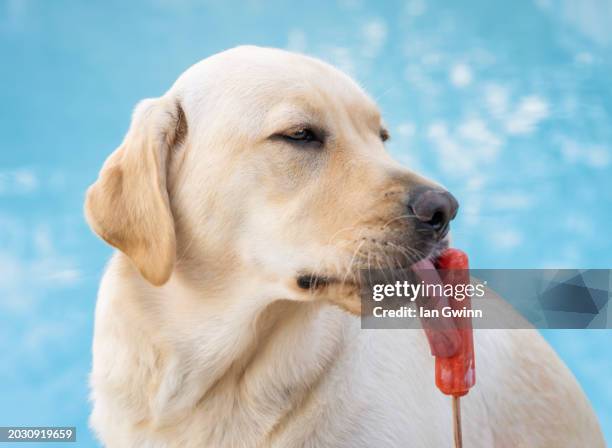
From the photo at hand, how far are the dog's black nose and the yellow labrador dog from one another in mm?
38

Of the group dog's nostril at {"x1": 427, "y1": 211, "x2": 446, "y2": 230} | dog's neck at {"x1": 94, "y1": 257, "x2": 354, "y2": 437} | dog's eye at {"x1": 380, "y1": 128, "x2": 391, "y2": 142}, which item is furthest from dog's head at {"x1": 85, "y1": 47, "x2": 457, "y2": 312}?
dog's eye at {"x1": 380, "y1": 128, "x2": 391, "y2": 142}

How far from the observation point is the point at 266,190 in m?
3.14

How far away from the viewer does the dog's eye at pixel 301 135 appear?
10.5 feet

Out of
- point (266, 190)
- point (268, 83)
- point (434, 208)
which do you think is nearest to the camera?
point (434, 208)

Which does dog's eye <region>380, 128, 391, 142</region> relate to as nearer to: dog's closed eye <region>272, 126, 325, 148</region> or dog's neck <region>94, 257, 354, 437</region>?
dog's closed eye <region>272, 126, 325, 148</region>

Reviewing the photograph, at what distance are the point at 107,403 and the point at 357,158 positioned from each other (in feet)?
5.43

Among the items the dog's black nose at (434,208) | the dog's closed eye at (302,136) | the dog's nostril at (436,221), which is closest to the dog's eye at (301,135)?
the dog's closed eye at (302,136)

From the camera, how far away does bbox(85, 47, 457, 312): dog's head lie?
116 inches

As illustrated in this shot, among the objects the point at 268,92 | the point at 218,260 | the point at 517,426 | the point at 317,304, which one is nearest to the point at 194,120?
the point at 268,92

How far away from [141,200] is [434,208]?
Answer: 1.23m

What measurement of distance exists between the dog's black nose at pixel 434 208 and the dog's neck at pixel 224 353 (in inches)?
29.8

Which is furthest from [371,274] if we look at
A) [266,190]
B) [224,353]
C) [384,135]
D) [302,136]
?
[384,135]

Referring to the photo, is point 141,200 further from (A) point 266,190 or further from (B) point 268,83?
(B) point 268,83

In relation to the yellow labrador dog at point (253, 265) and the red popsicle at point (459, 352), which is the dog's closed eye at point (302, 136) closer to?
the yellow labrador dog at point (253, 265)
